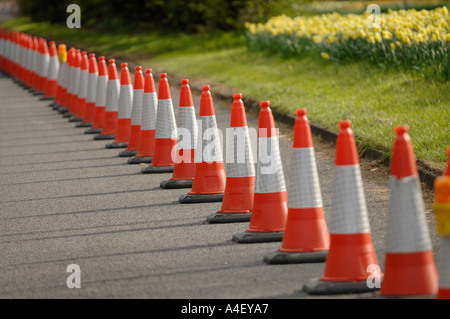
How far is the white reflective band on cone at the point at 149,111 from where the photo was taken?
36.4 ft

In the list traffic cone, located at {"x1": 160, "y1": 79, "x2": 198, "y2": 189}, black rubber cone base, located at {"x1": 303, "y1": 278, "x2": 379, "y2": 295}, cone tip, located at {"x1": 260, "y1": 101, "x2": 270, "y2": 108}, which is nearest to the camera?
black rubber cone base, located at {"x1": 303, "y1": 278, "x2": 379, "y2": 295}

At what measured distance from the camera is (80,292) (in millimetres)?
6008

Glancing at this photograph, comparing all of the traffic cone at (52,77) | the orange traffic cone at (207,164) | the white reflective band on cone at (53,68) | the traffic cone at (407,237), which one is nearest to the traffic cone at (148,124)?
the orange traffic cone at (207,164)

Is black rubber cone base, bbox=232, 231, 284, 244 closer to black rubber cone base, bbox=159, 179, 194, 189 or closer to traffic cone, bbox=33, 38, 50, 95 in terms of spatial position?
black rubber cone base, bbox=159, 179, 194, 189

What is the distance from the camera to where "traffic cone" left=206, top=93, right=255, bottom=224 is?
25.5ft

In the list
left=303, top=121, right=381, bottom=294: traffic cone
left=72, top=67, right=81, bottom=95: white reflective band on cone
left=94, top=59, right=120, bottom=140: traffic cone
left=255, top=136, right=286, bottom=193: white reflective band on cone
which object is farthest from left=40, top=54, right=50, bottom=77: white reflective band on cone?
left=303, top=121, right=381, bottom=294: traffic cone

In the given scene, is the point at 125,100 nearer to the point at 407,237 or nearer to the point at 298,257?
the point at 298,257

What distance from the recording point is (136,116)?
1173 cm

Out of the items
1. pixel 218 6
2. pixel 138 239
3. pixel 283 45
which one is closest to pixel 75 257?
pixel 138 239

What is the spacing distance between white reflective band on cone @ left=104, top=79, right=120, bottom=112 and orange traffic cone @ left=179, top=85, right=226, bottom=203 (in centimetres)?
477

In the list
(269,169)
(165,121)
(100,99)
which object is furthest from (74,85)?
(269,169)

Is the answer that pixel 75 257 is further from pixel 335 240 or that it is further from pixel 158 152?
pixel 158 152

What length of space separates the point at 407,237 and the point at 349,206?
22.0 inches

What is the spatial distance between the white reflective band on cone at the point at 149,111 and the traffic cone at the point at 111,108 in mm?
2295
